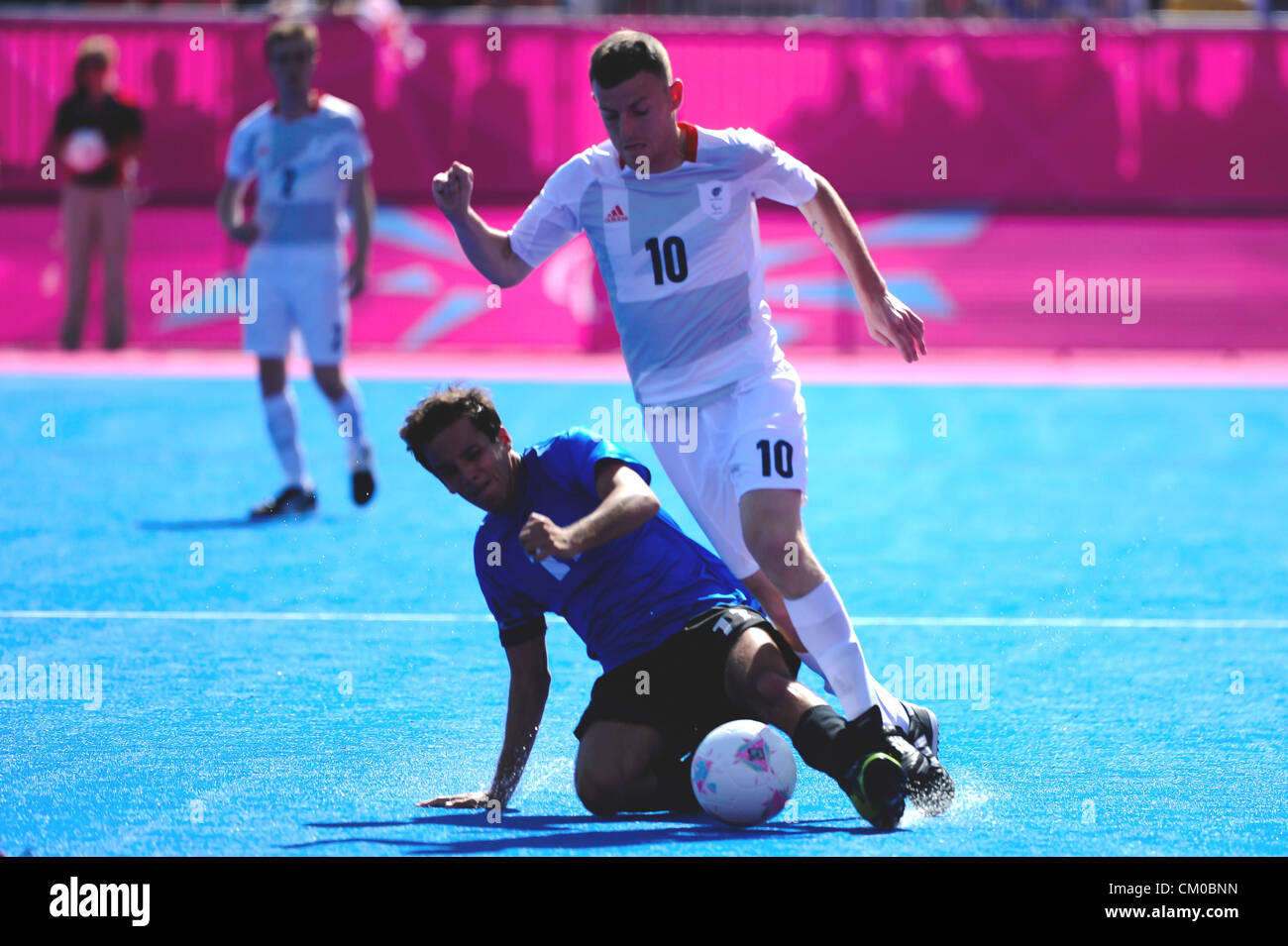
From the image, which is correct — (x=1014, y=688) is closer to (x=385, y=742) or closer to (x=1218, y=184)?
(x=385, y=742)

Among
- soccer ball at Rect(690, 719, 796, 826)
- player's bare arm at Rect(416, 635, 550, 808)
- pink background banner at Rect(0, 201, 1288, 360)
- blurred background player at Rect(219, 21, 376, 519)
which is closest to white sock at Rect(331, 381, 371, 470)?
blurred background player at Rect(219, 21, 376, 519)

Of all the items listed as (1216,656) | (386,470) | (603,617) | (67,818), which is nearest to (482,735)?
(603,617)

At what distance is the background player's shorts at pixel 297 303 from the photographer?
34.8ft

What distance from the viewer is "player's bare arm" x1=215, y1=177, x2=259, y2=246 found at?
34.2 feet

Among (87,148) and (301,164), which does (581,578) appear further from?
(87,148)

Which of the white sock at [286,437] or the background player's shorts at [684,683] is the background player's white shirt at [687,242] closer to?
the background player's shorts at [684,683]

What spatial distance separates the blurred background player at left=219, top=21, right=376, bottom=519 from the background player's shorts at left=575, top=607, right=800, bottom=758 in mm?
5389

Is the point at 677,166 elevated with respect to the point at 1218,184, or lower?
lower

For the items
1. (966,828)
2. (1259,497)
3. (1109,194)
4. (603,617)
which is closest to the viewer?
(966,828)

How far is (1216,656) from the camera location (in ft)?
23.7

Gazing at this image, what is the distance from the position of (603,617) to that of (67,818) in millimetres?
1579

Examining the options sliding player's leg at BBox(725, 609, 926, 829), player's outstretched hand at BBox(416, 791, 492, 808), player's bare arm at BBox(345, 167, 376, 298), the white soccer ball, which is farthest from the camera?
the white soccer ball

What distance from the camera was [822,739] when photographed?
191 inches

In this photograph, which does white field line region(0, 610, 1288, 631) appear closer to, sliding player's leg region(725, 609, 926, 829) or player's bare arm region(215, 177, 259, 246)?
sliding player's leg region(725, 609, 926, 829)
